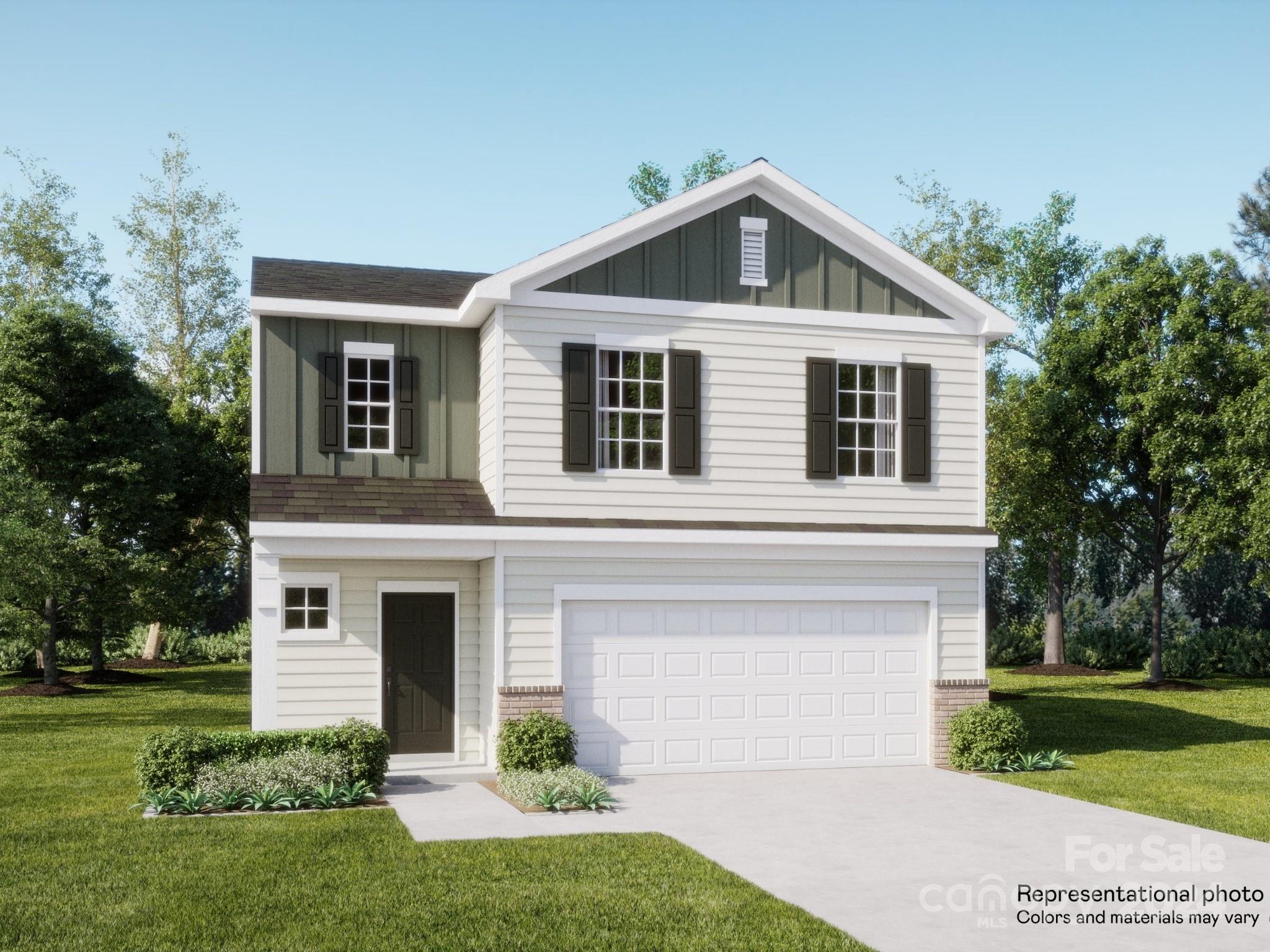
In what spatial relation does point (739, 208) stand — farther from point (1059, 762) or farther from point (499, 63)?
point (1059, 762)

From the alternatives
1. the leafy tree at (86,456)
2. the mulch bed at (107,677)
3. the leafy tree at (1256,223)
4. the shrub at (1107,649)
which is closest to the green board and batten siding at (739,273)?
the leafy tree at (86,456)

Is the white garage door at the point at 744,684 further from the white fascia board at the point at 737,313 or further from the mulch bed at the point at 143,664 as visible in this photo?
the mulch bed at the point at 143,664

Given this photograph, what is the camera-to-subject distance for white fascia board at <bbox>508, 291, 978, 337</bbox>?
54.3 ft

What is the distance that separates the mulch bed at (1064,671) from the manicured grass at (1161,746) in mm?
1916

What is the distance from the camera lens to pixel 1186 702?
2623cm

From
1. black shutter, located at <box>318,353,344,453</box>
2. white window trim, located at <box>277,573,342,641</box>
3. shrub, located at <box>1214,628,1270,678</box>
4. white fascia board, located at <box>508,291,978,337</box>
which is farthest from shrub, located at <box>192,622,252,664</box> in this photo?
shrub, located at <box>1214,628,1270,678</box>

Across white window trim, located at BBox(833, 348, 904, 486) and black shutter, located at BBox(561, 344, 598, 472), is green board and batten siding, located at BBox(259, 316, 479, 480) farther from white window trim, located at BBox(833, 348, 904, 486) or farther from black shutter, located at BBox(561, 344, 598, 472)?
white window trim, located at BBox(833, 348, 904, 486)

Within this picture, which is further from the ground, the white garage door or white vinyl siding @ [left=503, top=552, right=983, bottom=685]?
white vinyl siding @ [left=503, top=552, right=983, bottom=685]

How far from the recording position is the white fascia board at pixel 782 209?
53.7ft

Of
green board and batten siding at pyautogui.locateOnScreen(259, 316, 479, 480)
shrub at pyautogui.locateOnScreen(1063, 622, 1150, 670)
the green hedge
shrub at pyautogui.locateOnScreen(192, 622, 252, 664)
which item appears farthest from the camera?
shrub at pyautogui.locateOnScreen(192, 622, 252, 664)

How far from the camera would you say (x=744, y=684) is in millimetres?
16984

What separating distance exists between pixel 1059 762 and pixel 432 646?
28.1 feet

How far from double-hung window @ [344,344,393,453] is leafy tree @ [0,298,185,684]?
41.2 feet

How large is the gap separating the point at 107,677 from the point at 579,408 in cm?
2193
